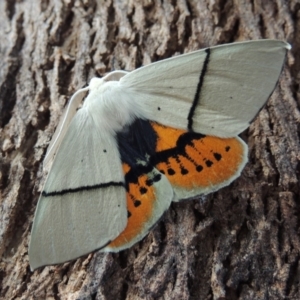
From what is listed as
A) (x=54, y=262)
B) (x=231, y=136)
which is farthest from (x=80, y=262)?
(x=231, y=136)

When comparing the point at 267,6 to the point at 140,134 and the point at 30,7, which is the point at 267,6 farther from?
the point at 30,7

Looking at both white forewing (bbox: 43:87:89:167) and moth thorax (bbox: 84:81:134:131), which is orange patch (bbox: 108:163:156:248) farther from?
white forewing (bbox: 43:87:89:167)

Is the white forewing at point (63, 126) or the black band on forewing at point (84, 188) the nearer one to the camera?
the black band on forewing at point (84, 188)

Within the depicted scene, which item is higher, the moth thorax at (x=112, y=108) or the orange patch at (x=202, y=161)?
the moth thorax at (x=112, y=108)

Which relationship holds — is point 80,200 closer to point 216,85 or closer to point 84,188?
point 84,188

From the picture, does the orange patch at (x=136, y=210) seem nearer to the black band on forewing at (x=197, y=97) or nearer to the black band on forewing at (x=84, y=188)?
the black band on forewing at (x=84, y=188)

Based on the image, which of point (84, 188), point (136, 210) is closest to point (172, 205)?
point (136, 210)

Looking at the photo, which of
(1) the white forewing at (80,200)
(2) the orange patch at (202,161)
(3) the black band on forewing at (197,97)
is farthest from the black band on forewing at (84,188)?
(3) the black band on forewing at (197,97)
